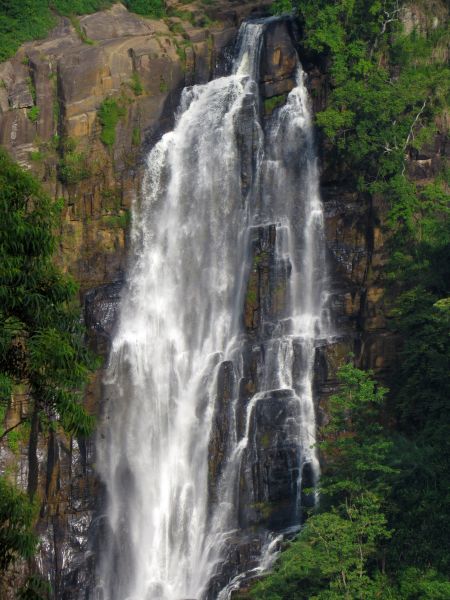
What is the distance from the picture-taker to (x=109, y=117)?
1690 inches

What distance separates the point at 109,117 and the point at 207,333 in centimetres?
1078

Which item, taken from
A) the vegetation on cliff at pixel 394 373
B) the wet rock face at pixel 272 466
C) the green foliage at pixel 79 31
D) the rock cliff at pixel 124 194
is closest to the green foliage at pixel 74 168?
the rock cliff at pixel 124 194

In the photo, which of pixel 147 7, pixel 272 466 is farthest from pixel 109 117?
pixel 272 466

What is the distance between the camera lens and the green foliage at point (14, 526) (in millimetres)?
13875

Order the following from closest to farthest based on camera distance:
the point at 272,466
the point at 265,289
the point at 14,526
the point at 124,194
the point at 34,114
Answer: the point at 14,526 < the point at 272,466 < the point at 265,289 < the point at 124,194 < the point at 34,114

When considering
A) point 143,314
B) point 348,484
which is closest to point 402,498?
point 348,484

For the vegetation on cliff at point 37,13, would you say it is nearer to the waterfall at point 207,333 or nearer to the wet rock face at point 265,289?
the waterfall at point 207,333

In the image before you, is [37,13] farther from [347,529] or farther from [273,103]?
[347,529]

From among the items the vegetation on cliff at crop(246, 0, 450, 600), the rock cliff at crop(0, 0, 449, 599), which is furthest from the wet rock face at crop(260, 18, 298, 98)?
the vegetation on cliff at crop(246, 0, 450, 600)

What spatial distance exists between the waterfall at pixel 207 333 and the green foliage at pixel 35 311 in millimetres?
20156

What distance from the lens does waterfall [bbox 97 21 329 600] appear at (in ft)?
119

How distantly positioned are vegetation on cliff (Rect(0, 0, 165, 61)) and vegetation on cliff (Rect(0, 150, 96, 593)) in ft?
107

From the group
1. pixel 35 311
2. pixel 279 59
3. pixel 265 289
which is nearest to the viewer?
pixel 35 311

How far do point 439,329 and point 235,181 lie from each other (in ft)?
38.0
